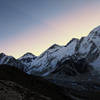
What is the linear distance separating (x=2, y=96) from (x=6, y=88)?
1.96 m

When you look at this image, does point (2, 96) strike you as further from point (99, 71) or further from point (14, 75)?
point (99, 71)

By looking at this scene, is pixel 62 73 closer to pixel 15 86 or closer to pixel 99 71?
pixel 99 71

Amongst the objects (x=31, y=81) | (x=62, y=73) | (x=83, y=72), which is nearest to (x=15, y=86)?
(x=31, y=81)

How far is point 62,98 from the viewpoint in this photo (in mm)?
26875

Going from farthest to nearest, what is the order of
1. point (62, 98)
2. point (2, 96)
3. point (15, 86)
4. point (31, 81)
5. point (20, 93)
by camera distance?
1. point (31, 81)
2. point (62, 98)
3. point (15, 86)
4. point (20, 93)
5. point (2, 96)

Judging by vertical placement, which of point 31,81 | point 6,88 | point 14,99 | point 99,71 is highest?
point 99,71

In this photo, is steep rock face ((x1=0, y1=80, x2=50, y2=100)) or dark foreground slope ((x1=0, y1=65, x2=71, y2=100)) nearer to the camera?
steep rock face ((x1=0, y1=80, x2=50, y2=100))

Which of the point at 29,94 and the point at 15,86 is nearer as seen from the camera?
the point at 29,94

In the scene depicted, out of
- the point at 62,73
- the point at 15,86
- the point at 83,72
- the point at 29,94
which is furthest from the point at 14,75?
the point at 83,72

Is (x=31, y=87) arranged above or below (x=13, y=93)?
above

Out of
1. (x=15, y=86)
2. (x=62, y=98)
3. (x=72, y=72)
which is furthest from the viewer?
(x=72, y=72)

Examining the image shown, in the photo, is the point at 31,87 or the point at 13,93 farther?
the point at 31,87

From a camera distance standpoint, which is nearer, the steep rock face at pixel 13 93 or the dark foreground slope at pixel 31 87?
the steep rock face at pixel 13 93

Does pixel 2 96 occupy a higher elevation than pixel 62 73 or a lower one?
lower
